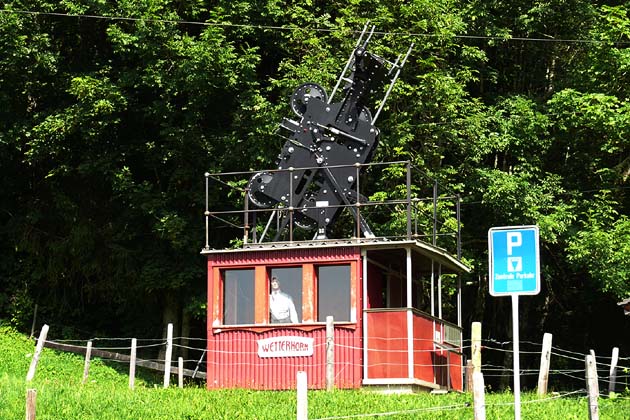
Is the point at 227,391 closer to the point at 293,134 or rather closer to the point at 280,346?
the point at 280,346

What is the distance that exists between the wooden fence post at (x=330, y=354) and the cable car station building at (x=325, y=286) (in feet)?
1.00

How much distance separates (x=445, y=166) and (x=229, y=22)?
7.17 meters

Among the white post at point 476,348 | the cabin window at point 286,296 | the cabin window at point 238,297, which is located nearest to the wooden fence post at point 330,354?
the cabin window at point 286,296

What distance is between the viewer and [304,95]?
25.9m

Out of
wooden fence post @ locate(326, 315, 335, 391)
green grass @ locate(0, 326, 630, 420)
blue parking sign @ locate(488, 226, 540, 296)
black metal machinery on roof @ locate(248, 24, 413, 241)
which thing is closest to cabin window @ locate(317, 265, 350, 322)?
wooden fence post @ locate(326, 315, 335, 391)

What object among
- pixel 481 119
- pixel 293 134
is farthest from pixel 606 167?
pixel 293 134

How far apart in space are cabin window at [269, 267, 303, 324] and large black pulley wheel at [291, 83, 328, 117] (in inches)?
157

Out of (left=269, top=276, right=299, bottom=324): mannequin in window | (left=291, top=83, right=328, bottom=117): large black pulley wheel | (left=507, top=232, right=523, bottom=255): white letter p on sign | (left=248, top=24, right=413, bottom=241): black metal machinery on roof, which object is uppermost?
(left=291, top=83, right=328, bottom=117): large black pulley wheel

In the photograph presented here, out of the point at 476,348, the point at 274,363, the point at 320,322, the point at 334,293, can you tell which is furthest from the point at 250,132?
the point at 476,348

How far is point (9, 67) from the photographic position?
3322 cm

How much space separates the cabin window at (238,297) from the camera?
23859 millimetres

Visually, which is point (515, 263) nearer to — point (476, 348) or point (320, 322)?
point (476, 348)

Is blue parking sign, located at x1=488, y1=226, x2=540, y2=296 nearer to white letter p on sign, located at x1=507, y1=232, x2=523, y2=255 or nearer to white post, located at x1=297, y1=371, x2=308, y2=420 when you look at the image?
white letter p on sign, located at x1=507, y1=232, x2=523, y2=255

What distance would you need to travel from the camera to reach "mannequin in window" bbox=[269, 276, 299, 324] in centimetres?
2348
